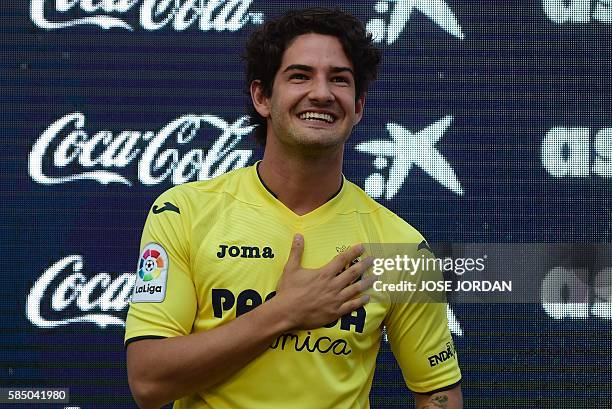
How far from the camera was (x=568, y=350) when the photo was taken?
3246mm

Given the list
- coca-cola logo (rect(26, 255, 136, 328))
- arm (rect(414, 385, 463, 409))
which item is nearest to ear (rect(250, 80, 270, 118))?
arm (rect(414, 385, 463, 409))

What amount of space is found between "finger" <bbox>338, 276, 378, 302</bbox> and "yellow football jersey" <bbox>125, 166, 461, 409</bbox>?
0.05 meters

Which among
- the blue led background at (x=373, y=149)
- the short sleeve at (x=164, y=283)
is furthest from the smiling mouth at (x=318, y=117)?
the blue led background at (x=373, y=149)

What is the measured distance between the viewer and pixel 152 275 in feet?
6.48

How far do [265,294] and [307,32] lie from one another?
64 cm

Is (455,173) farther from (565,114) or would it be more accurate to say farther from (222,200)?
(222,200)

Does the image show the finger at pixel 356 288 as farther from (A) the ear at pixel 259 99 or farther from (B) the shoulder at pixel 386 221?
(A) the ear at pixel 259 99

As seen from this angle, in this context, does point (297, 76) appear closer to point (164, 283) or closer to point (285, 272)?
point (285, 272)

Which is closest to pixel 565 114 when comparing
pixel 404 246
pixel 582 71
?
pixel 582 71

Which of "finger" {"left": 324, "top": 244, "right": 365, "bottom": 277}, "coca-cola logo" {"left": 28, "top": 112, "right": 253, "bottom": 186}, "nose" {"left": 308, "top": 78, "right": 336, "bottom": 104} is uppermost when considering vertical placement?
Answer: "coca-cola logo" {"left": 28, "top": 112, "right": 253, "bottom": 186}

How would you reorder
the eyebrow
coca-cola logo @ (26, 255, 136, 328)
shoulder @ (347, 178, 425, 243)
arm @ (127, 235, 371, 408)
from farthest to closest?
coca-cola logo @ (26, 255, 136, 328) < shoulder @ (347, 178, 425, 243) < the eyebrow < arm @ (127, 235, 371, 408)

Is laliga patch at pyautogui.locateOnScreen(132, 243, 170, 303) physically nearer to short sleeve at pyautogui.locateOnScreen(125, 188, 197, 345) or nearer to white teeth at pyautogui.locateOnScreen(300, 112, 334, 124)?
short sleeve at pyautogui.locateOnScreen(125, 188, 197, 345)

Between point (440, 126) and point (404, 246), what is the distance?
1202 millimetres

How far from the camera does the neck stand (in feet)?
7.02
